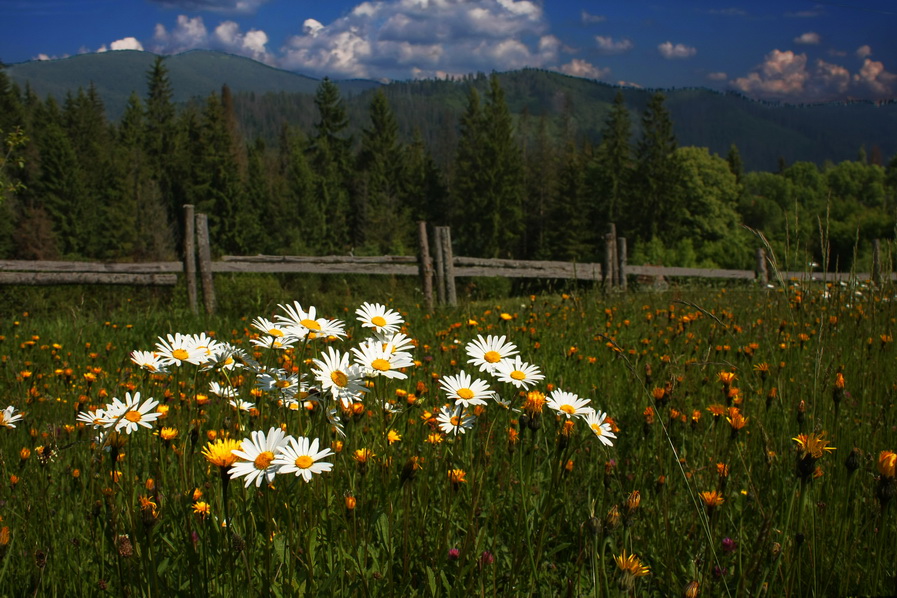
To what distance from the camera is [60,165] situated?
37.4 metres

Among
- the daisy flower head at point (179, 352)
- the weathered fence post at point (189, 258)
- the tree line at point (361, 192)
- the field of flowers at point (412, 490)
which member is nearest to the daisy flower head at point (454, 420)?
the field of flowers at point (412, 490)

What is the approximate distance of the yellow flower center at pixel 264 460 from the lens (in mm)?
1008

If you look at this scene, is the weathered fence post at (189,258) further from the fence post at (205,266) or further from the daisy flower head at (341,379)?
the daisy flower head at (341,379)

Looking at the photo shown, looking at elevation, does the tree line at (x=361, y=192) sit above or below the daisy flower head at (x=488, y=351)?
above

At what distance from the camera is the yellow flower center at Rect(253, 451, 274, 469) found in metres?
1.01

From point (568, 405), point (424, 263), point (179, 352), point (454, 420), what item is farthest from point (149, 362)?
point (424, 263)

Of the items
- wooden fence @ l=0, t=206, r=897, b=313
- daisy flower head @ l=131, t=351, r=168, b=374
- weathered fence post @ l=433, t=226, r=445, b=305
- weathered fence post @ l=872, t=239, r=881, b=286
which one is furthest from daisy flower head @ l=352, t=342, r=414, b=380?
weathered fence post @ l=433, t=226, r=445, b=305

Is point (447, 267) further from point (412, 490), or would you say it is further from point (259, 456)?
point (259, 456)

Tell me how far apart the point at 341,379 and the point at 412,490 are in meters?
0.62

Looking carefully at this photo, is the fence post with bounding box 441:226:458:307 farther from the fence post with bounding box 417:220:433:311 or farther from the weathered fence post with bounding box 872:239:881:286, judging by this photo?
the weathered fence post with bounding box 872:239:881:286

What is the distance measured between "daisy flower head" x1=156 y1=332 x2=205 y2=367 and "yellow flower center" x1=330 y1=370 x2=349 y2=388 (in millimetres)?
365

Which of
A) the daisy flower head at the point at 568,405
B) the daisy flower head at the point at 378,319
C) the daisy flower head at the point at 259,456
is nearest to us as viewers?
the daisy flower head at the point at 259,456

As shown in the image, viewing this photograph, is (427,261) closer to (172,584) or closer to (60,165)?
(172,584)

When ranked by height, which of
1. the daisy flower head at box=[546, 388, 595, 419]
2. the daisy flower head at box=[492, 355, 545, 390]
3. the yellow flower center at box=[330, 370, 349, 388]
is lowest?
the daisy flower head at box=[546, 388, 595, 419]
